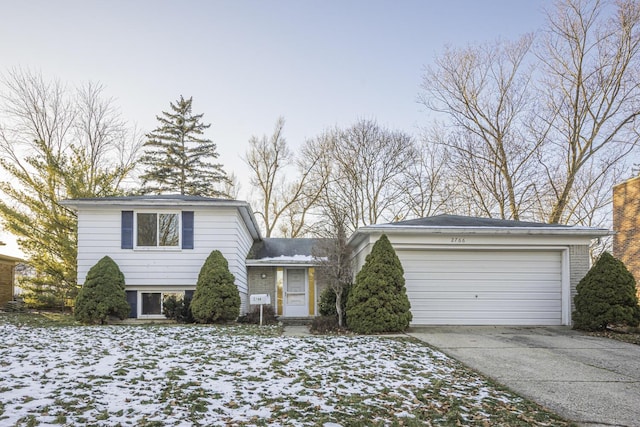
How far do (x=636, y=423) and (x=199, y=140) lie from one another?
31.8 metres

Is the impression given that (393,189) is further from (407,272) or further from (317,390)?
(317,390)

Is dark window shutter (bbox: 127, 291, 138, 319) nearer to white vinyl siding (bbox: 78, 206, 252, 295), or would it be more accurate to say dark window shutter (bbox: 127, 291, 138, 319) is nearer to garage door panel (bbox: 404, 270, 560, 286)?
white vinyl siding (bbox: 78, 206, 252, 295)

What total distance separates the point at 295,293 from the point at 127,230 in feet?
22.0

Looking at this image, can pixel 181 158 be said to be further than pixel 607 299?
Yes

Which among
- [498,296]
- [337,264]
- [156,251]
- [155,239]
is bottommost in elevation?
[498,296]

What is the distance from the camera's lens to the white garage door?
1191 cm

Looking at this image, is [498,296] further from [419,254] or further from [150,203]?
[150,203]

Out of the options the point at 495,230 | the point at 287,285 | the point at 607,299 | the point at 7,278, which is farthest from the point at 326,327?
the point at 7,278

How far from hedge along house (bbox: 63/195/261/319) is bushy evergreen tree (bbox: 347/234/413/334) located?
4.41 meters

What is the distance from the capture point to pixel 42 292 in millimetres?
18844

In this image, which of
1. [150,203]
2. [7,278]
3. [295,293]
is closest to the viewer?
[150,203]

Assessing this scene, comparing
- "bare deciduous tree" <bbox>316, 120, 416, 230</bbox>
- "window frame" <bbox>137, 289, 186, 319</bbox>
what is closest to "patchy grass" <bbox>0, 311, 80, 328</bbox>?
"window frame" <bbox>137, 289, 186, 319</bbox>

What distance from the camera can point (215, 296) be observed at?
41.0 ft

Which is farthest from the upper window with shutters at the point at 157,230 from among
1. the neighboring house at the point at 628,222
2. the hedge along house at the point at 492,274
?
the neighboring house at the point at 628,222
